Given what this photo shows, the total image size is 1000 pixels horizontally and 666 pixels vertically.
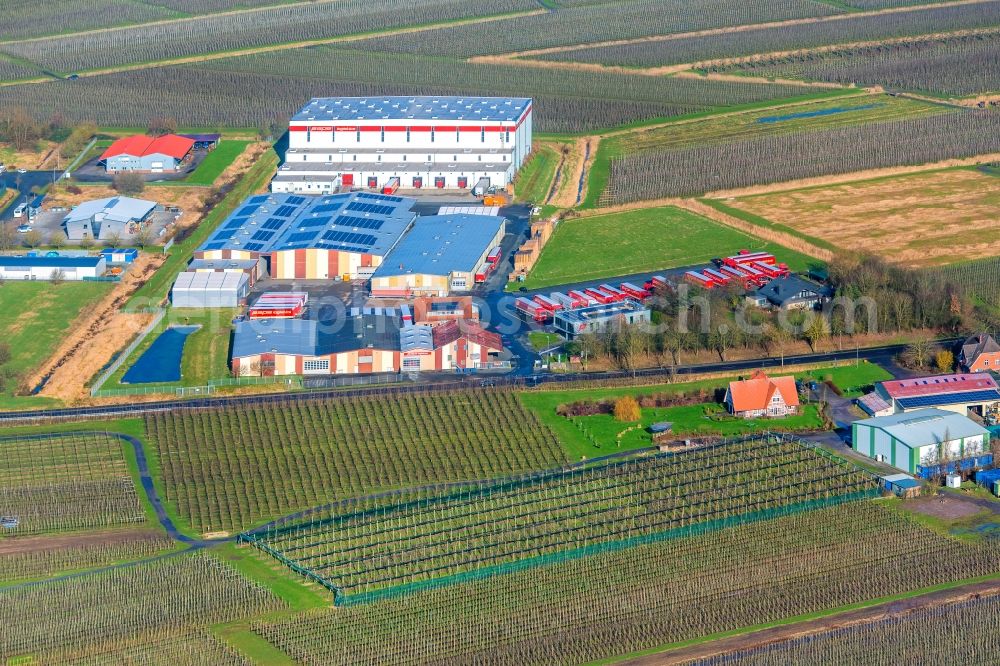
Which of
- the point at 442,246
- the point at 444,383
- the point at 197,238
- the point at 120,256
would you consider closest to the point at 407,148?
the point at 197,238

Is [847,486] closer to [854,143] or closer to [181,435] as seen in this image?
[181,435]

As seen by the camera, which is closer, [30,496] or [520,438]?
[30,496]

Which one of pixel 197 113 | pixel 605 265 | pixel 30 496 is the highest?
pixel 197 113

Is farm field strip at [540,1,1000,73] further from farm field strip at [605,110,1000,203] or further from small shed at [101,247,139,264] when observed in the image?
small shed at [101,247,139,264]

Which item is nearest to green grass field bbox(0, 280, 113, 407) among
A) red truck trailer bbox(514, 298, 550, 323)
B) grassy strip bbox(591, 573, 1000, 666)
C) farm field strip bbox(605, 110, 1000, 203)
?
red truck trailer bbox(514, 298, 550, 323)

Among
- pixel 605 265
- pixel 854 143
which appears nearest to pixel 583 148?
pixel 854 143

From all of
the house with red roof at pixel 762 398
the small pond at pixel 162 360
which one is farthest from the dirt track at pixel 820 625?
the small pond at pixel 162 360
